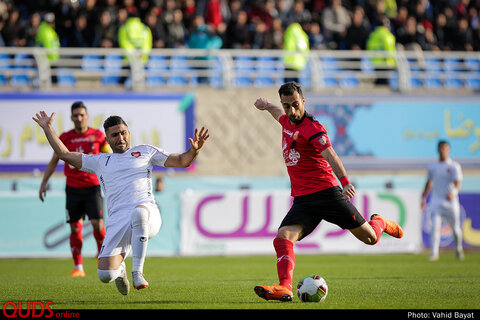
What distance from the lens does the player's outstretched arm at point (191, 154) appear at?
26.6 feet

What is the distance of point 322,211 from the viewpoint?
8312mm

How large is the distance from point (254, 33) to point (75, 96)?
528 centimetres

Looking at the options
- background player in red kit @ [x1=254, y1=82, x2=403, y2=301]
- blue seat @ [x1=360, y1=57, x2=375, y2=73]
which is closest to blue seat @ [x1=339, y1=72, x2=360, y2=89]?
blue seat @ [x1=360, y1=57, x2=375, y2=73]

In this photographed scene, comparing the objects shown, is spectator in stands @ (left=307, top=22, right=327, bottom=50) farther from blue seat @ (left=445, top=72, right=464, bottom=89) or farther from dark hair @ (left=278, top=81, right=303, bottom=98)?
dark hair @ (left=278, top=81, right=303, bottom=98)

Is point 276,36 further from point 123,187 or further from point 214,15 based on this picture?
point 123,187

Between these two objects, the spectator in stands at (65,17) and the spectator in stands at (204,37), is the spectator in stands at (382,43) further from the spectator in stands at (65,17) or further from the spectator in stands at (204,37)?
the spectator in stands at (65,17)

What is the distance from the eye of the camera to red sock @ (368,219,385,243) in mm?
8695

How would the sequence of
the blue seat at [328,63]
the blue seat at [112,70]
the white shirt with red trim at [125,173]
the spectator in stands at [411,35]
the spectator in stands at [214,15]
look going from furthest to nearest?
the spectator in stands at [411,35]
the blue seat at [328,63]
the spectator in stands at [214,15]
the blue seat at [112,70]
the white shirt with red trim at [125,173]

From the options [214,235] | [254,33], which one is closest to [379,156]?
[254,33]

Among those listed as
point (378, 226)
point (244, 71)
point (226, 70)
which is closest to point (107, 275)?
point (378, 226)

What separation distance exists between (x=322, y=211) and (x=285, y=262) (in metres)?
0.71

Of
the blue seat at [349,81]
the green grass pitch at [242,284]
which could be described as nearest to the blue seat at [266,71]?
Result: the blue seat at [349,81]

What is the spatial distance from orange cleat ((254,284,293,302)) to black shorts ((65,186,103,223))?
15.1 ft

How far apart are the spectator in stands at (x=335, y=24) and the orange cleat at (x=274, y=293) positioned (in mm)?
15674
